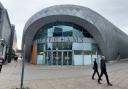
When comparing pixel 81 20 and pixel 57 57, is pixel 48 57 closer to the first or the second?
pixel 57 57

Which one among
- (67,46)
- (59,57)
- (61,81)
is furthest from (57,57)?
(61,81)

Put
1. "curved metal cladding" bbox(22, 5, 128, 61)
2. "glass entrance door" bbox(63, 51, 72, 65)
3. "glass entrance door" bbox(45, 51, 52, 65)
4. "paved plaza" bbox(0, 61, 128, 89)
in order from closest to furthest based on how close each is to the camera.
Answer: "paved plaza" bbox(0, 61, 128, 89)
"glass entrance door" bbox(63, 51, 72, 65)
"curved metal cladding" bbox(22, 5, 128, 61)
"glass entrance door" bbox(45, 51, 52, 65)

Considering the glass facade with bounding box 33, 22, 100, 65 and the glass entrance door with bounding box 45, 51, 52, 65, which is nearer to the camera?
the glass facade with bounding box 33, 22, 100, 65

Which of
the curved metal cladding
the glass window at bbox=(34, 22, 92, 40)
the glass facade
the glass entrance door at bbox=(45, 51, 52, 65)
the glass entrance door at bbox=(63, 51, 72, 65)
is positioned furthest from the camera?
the glass entrance door at bbox=(45, 51, 52, 65)

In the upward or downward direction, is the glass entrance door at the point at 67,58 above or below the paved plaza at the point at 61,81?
above

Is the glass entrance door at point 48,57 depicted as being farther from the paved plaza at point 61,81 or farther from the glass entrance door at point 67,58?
the paved plaza at point 61,81

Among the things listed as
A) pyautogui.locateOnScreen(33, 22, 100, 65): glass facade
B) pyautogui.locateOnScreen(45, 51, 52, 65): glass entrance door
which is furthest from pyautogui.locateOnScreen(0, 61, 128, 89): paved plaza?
pyautogui.locateOnScreen(45, 51, 52, 65): glass entrance door

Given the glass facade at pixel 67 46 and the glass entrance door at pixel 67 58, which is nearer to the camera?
the glass entrance door at pixel 67 58

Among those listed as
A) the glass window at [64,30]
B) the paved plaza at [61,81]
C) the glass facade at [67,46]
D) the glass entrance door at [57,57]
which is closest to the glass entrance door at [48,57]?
the glass facade at [67,46]

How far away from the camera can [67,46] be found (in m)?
34.8

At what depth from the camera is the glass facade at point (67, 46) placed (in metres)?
34.7

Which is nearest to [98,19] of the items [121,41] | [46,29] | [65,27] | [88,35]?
[88,35]

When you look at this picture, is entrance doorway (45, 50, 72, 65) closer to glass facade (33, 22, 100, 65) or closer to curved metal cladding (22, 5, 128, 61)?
glass facade (33, 22, 100, 65)

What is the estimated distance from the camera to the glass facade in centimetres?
3466
